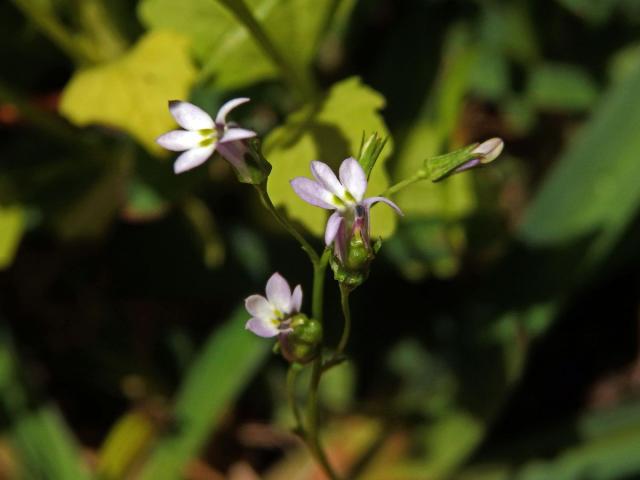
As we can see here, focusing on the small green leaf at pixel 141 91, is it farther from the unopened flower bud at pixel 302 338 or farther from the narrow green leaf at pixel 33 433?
the narrow green leaf at pixel 33 433

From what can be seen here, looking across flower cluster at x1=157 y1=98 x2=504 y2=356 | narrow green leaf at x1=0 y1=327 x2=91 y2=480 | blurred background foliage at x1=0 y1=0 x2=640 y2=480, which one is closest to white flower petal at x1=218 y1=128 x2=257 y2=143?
flower cluster at x1=157 y1=98 x2=504 y2=356

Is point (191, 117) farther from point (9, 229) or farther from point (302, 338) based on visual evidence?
point (9, 229)

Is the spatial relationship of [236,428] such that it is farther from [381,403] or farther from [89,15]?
Answer: [89,15]

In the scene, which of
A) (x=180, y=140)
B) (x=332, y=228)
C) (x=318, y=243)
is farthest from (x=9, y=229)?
(x=332, y=228)

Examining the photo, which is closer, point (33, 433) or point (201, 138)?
point (201, 138)

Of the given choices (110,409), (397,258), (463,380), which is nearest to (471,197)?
(397,258)

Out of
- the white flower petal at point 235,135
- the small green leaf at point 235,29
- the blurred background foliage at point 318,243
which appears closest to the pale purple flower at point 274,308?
the white flower petal at point 235,135
